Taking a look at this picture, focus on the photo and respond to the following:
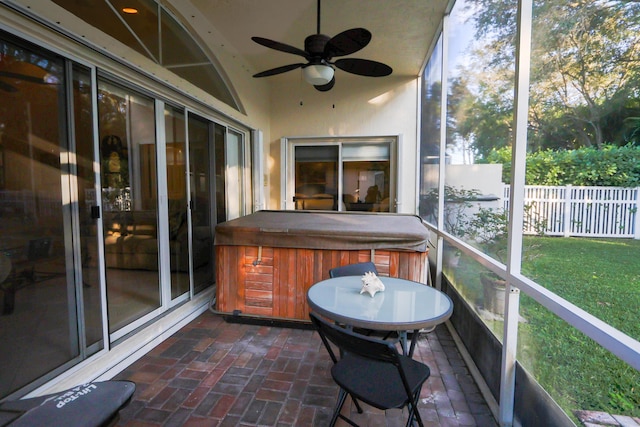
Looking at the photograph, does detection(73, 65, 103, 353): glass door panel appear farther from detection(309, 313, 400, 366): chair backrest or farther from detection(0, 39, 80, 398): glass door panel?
detection(309, 313, 400, 366): chair backrest

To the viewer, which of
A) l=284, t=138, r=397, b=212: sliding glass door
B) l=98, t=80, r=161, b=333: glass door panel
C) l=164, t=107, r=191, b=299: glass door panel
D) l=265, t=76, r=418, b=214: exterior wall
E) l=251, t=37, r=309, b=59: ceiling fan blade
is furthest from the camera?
l=284, t=138, r=397, b=212: sliding glass door

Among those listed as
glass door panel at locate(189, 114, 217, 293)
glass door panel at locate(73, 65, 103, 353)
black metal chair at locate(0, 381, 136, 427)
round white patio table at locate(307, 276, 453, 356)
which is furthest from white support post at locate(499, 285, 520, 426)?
glass door panel at locate(189, 114, 217, 293)

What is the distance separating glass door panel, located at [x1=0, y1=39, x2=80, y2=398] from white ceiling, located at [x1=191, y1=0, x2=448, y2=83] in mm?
2039

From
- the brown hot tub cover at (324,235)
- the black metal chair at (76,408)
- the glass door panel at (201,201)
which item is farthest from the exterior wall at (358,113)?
the black metal chair at (76,408)

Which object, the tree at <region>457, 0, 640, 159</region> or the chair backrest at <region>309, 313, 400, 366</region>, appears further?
the chair backrest at <region>309, 313, 400, 366</region>

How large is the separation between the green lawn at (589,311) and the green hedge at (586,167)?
0.73ft

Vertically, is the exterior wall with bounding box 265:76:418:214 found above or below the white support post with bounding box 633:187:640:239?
above

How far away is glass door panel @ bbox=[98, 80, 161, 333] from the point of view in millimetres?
2189

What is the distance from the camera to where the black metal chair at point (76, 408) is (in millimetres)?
945

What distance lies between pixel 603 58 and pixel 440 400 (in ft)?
6.40

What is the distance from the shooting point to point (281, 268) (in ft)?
9.35

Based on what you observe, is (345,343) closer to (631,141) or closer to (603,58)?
(631,141)

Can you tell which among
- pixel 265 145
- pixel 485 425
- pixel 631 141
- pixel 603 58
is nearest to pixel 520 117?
pixel 603 58

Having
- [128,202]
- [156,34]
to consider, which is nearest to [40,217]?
[128,202]
